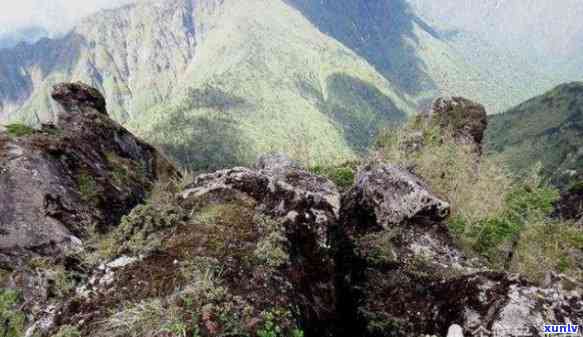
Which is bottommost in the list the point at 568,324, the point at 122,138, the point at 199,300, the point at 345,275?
the point at 122,138

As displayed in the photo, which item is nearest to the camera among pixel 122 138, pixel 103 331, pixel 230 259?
pixel 103 331

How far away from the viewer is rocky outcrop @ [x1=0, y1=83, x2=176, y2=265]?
55.2 feet

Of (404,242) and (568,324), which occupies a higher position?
(568,324)

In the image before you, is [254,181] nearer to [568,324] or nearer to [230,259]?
[230,259]

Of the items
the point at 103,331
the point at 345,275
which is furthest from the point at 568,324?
the point at 103,331

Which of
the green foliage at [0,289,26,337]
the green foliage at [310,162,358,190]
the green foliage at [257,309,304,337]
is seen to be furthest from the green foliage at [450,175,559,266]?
the green foliage at [0,289,26,337]

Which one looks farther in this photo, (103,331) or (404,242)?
(404,242)

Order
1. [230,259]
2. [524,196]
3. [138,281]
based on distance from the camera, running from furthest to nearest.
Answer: [524,196], [230,259], [138,281]

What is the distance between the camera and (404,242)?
12.8m

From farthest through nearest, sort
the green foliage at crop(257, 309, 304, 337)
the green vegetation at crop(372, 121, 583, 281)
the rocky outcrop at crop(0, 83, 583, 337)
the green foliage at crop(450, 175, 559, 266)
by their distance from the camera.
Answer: the green foliage at crop(450, 175, 559, 266) → the green vegetation at crop(372, 121, 583, 281) → the rocky outcrop at crop(0, 83, 583, 337) → the green foliage at crop(257, 309, 304, 337)

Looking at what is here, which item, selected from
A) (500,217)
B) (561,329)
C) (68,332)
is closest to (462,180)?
(500,217)

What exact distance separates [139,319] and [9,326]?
329cm

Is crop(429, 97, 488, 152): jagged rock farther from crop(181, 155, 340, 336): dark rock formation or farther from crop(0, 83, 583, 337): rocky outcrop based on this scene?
crop(181, 155, 340, 336): dark rock formation

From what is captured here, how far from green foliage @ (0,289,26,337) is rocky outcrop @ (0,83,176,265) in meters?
8.66
